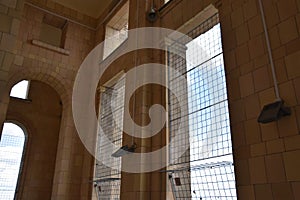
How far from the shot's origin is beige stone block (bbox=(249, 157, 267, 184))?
5.85 feet

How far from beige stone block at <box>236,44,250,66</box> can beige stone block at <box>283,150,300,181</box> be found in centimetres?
79

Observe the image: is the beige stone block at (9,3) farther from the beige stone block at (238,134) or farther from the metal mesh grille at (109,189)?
the metal mesh grille at (109,189)

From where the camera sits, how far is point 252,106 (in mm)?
1965

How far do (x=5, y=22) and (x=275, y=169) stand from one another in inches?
78.9

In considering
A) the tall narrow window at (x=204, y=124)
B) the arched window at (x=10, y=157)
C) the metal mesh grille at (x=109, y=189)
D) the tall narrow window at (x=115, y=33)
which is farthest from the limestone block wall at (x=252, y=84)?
the arched window at (x=10, y=157)

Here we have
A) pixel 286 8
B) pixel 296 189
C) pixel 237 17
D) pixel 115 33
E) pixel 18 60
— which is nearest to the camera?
pixel 296 189

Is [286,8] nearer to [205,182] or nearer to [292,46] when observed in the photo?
[292,46]

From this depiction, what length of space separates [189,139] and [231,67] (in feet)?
2.64

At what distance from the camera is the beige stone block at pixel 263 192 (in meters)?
1.72

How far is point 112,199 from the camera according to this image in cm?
342

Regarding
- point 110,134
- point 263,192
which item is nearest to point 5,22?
point 263,192

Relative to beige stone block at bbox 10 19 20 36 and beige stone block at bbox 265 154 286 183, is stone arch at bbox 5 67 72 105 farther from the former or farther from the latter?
beige stone block at bbox 265 154 286 183

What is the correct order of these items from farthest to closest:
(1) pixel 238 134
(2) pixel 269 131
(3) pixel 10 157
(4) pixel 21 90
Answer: (4) pixel 21 90, (3) pixel 10 157, (1) pixel 238 134, (2) pixel 269 131

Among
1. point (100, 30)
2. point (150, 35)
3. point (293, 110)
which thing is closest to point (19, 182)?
point (100, 30)
